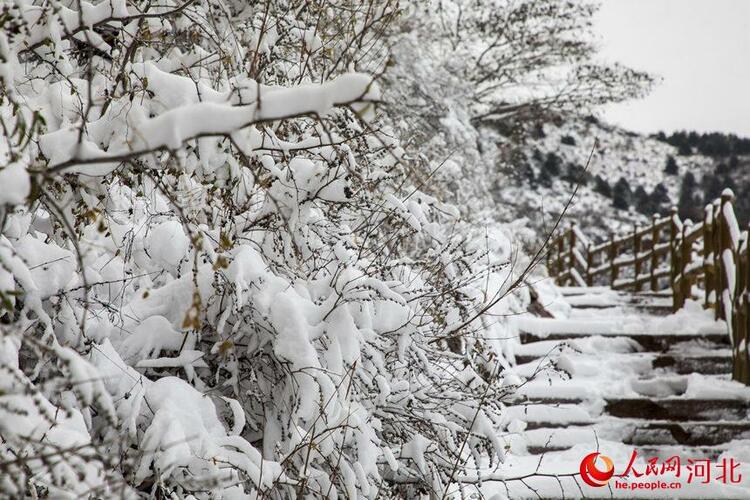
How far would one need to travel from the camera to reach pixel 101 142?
2.01m

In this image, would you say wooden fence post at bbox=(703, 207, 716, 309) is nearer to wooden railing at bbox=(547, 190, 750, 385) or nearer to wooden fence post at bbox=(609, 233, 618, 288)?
wooden railing at bbox=(547, 190, 750, 385)

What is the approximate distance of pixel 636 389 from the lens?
6.07 metres

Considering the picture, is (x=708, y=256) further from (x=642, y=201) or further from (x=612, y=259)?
(x=642, y=201)

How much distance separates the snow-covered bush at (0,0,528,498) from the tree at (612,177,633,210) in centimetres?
2693

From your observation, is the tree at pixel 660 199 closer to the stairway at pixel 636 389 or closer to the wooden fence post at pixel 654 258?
the wooden fence post at pixel 654 258

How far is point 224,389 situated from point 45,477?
93 cm

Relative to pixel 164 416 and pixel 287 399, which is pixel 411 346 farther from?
pixel 164 416

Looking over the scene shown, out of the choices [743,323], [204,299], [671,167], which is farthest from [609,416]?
[671,167]

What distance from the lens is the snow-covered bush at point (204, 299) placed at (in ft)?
6.14

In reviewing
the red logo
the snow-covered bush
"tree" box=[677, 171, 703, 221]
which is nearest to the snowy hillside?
"tree" box=[677, 171, 703, 221]

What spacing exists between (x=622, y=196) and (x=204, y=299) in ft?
93.4

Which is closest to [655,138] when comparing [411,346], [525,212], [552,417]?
[525,212]

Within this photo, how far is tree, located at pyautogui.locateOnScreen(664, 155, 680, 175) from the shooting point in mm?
31734

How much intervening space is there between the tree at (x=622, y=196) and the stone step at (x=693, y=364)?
22.7 metres
